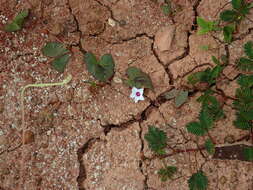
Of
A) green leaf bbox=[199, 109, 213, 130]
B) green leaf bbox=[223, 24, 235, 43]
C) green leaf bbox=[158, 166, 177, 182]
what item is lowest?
green leaf bbox=[158, 166, 177, 182]

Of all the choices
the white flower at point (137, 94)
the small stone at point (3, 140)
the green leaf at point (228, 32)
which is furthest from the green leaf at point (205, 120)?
the small stone at point (3, 140)

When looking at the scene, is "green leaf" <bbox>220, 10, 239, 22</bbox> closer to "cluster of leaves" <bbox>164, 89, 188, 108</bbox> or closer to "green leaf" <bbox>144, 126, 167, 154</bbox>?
"cluster of leaves" <bbox>164, 89, 188, 108</bbox>

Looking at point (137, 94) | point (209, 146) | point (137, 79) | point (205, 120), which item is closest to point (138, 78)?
point (137, 79)

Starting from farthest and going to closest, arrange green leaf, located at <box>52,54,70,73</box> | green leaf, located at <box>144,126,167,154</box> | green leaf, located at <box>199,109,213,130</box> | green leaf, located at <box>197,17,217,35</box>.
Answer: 1. green leaf, located at <box>52,54,70,73</box>
2. green leaf, located at <box>197,17,217,35</box>
3. green leaf, located at <box>144,126,167,154</box>
4. green leaf, located at <box>199,109,213,130</box>

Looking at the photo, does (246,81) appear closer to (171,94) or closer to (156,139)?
(171,94)

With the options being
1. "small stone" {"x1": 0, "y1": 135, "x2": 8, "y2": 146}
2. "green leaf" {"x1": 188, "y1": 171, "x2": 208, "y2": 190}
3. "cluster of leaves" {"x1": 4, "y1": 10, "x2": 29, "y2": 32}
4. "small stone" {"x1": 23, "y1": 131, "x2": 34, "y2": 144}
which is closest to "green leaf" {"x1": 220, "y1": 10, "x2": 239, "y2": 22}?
"green leaf" {"x1": 188, "y1": 171, "x2": 208, "y2": 190}

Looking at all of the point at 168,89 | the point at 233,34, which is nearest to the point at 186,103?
the point at 168,89
